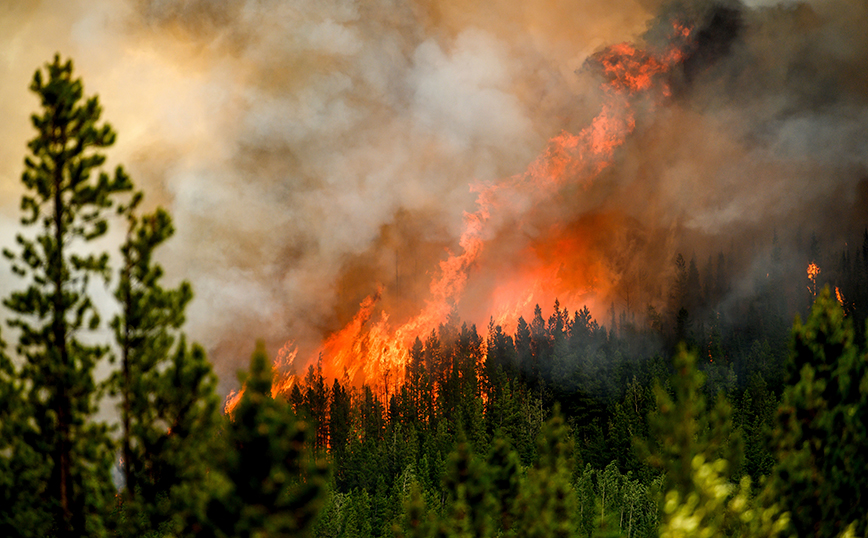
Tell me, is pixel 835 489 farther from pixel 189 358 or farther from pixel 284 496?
pixel 189 358

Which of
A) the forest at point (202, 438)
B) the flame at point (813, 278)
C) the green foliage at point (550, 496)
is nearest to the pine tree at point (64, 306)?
the forest at point (202, 438)

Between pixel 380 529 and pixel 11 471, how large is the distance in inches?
2872

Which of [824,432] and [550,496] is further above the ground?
[824,432]

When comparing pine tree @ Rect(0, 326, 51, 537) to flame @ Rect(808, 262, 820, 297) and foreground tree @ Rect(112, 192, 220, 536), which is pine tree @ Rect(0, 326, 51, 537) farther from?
flame @ Rect(808, 262, 820, 297)

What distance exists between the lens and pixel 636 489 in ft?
254

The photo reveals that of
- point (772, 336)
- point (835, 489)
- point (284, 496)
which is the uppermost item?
point (772, 336)

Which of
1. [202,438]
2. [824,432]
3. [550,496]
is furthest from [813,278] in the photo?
[202,438]

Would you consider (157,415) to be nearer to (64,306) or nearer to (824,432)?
(64,306)

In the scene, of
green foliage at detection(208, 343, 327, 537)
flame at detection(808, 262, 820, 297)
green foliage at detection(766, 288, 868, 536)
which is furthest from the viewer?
flame at detection(808, 262, 820, 297)

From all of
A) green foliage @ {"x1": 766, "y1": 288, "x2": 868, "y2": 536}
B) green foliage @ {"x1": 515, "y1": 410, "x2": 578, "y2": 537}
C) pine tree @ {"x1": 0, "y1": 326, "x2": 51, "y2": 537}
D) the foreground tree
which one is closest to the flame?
green foliage @ {"x1": 766, "y1": 288, "x2": 868, "y2": 536}

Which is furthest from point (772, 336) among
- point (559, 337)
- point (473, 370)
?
point (473, 370)

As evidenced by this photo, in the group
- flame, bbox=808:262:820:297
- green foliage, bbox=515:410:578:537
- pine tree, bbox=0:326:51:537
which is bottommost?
green foliage, bbox=515:410:578:537

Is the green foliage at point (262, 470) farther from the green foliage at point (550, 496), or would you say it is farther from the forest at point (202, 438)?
the green foliage at point (550, 496)

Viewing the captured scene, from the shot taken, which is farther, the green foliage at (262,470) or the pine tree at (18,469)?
the pine tree at (18,469)
